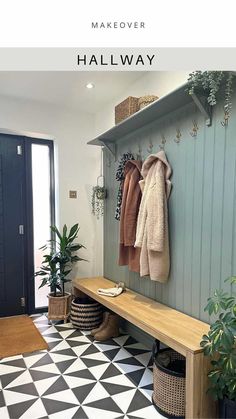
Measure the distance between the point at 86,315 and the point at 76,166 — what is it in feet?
6.21

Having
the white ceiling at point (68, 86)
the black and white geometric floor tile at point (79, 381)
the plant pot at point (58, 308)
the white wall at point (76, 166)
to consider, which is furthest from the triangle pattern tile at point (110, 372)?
the white ceiling at point (68, 86)

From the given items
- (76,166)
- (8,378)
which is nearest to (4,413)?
(8,378)

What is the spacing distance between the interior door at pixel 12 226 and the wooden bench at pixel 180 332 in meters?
1.38

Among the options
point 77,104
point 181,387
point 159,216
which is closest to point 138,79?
point 77,104

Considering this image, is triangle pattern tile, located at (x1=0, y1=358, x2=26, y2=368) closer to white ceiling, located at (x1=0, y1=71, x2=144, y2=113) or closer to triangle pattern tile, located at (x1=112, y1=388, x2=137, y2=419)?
triangle pattern tile, located at (x1=112, y1=388, x2=137, y2=419)

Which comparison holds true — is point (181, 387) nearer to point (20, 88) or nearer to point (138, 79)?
point (138, 79)

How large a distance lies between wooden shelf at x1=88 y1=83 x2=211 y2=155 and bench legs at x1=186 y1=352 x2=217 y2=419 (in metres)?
1.50

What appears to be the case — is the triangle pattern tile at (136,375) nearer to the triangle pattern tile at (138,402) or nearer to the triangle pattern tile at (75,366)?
the triangle pattern tile at (138,402)

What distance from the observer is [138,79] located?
2.94 m

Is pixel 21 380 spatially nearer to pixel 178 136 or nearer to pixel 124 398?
pixel 124 398

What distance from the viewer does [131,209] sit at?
266 centimetres
